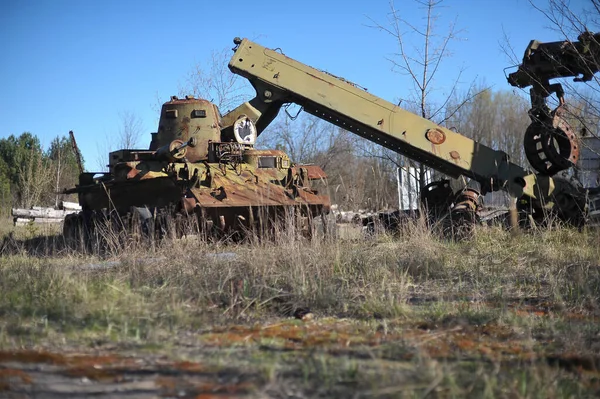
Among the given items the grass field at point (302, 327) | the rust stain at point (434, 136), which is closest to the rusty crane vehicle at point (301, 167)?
the rust stain at point (434, 136)

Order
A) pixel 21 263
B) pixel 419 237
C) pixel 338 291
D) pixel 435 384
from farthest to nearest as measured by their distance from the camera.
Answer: pixel 419 237, pixel 21 263, pixel 338 291, pixel 435 384

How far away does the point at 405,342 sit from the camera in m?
3.72

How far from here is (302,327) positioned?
4246 mm

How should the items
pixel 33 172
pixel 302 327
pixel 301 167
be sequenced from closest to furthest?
pixel 302 327 < pixel 301 167 < pixel 33 172

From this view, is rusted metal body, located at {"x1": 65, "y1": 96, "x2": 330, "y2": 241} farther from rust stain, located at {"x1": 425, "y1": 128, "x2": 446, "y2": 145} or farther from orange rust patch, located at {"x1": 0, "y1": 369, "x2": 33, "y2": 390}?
orange rust patch, located at {"x1": 0, "y1": 369, "x2": 33, "y2": 390}

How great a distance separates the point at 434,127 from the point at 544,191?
6.78 ft

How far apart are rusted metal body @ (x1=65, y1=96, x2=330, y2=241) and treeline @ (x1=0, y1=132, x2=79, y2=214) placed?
8.43 metres

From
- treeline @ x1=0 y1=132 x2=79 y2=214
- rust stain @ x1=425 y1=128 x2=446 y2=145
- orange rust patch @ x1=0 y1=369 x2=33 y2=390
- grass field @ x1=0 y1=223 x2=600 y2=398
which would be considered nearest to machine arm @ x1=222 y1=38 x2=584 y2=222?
rust stain @ x1=425 y1=128 x2=446 y2=145

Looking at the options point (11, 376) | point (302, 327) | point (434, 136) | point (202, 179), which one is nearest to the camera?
point (11, 376)

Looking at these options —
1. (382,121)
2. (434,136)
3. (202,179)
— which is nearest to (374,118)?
(382,121)

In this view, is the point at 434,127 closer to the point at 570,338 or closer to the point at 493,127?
the point at 570,338

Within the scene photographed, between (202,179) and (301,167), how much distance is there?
215 cm

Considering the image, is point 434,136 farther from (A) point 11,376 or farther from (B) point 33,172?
(B) point 33,172

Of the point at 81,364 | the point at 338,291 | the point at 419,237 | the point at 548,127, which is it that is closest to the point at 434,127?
the point at 548,127
